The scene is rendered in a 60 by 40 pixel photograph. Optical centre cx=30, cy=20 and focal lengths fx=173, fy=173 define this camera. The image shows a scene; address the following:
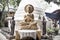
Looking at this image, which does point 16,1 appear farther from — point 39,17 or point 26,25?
point 26,25

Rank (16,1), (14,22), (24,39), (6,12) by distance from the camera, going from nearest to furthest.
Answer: (24,39) < (14,22) < (16,1) < (6,12)

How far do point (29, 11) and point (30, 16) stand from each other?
0.52 feet

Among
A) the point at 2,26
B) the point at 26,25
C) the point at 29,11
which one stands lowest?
the point at 2,26

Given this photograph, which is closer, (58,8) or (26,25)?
(26,25)

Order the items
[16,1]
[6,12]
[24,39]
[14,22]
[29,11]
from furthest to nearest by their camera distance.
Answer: [6,12] → [16,1] → [14,22] → [29,11] → [24,39]

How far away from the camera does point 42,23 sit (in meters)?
5.57

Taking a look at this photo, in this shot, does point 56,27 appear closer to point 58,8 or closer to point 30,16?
point 58,8

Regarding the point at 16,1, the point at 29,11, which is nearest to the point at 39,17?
the point at 29,11

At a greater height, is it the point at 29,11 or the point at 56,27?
the point at 29,11

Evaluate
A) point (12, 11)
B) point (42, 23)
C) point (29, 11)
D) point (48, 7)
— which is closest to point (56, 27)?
point (48, 7)

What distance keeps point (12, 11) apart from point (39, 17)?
2.67 m

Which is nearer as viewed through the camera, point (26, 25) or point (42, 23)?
point (26, 25)

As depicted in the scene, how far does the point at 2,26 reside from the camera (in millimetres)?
7984

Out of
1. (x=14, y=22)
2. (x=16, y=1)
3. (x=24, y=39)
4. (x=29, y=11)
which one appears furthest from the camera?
(x=16, y=1)
